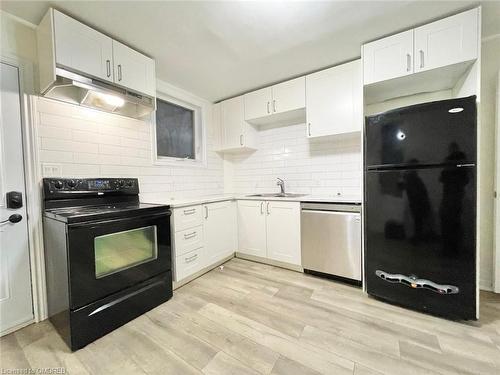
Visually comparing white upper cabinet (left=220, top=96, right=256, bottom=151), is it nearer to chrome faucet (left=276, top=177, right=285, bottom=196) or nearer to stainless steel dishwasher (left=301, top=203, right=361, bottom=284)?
chrome faucet (left=276, top=177, right=285, bottom=196)

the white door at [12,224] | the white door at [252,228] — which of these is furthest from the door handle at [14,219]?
the white door at [252,228]

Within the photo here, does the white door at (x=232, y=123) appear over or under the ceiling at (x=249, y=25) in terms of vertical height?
under

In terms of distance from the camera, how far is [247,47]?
2.04 metres

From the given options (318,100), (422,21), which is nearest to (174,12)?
(318,100)

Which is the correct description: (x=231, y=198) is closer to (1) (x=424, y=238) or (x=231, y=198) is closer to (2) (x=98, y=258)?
(2) (x=98, y=258)

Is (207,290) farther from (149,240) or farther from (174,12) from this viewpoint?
(174,12)

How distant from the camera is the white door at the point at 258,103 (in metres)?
2.83

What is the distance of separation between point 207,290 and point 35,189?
1.69m

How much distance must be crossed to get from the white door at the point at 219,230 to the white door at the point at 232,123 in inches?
36.2

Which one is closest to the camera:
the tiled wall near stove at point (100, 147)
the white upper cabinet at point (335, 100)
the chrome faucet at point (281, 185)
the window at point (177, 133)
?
the tiled wall near stove at point (100, 147)

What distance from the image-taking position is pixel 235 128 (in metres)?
3.17

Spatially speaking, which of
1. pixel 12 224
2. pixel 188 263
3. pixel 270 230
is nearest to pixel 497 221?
pixel 270 230

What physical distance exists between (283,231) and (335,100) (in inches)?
63.4

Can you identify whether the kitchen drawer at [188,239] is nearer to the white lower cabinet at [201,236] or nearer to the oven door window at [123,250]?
the white lower cabinet at [201,236]
